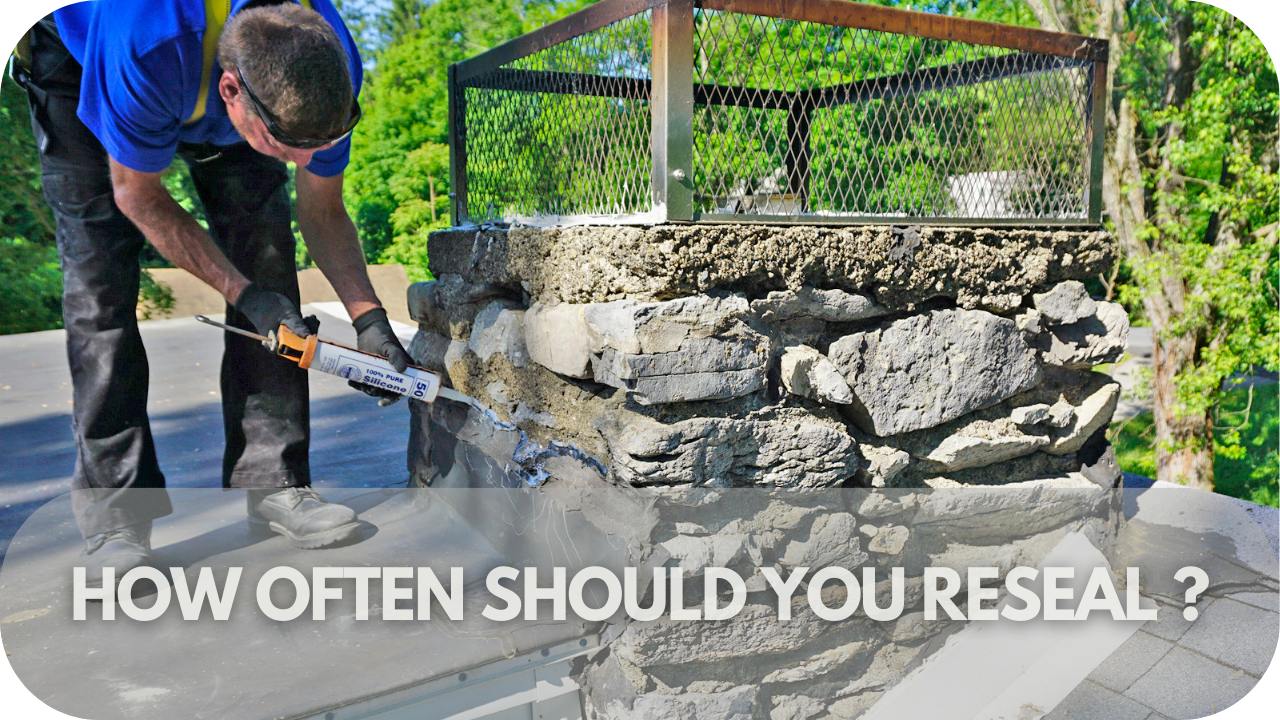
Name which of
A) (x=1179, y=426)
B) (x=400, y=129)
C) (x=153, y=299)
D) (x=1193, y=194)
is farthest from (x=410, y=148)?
(x=1179, y=426)

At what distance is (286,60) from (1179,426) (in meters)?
5.26

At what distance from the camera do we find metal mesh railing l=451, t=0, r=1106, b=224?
77.9 inches

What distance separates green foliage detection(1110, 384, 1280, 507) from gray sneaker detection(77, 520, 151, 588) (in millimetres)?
5290

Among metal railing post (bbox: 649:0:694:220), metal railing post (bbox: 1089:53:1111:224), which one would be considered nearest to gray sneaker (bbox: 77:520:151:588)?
metal railing post (bbox: 649:0:694:220)

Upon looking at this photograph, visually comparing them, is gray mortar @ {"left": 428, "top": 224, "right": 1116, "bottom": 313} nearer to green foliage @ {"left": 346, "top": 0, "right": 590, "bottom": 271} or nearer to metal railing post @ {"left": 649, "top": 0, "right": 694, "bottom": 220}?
metal railing post @ {"left": 649, "top": 0, "right": 694, "bottom": 220}

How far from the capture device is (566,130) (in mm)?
2361

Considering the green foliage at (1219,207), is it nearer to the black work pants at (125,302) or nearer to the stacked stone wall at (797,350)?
the stacked stone wall at (797,350)

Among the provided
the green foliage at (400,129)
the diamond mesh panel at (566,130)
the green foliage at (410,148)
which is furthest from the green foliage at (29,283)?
the diamond mesh panel at (566,130)

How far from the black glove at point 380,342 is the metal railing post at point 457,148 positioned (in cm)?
53

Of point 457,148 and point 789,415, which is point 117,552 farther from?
point 789,415

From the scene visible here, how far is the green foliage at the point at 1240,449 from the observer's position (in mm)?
5348

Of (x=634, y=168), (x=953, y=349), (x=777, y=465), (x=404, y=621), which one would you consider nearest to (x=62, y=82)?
(x=634, y=168)

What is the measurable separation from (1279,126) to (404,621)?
17.4 feet

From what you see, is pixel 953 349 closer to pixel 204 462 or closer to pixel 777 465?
pixel 777 465
